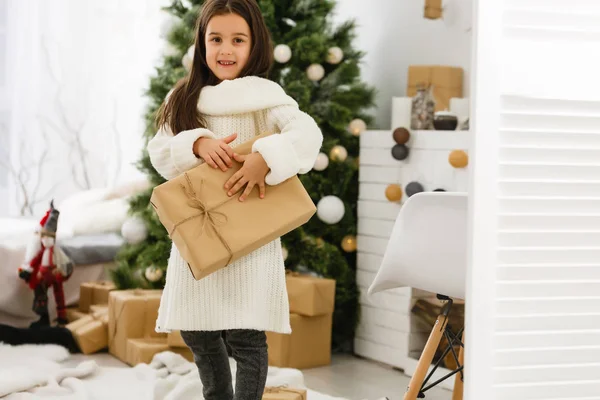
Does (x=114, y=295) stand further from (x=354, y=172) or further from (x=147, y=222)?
(x=354, y=172)

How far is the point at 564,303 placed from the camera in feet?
4.37

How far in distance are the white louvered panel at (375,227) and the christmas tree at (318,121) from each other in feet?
0.17

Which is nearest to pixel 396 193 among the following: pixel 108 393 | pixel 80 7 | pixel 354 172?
pixel 354 172

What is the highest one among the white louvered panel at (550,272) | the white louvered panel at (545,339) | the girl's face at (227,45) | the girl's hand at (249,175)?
the girl's face at (227,45)

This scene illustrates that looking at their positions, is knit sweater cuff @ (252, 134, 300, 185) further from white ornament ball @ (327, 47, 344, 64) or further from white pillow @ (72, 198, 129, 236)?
white pillow @ (72, 198, 129, 236)

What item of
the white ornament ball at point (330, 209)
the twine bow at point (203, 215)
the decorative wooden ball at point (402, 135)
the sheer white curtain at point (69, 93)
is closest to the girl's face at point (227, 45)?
the twine bow at point (203, 215)

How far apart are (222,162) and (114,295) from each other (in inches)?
62.3

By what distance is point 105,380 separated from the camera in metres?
2.75

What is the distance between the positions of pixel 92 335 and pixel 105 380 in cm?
53

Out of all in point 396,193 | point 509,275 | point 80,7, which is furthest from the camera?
point 80,7

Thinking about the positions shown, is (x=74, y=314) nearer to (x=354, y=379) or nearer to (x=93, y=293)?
(x=93, y=293)

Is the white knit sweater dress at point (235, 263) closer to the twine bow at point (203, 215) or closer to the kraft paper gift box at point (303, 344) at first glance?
the twine bow at point (203, 215)

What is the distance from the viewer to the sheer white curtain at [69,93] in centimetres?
461

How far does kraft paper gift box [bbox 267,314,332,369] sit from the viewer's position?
3.00 meters
